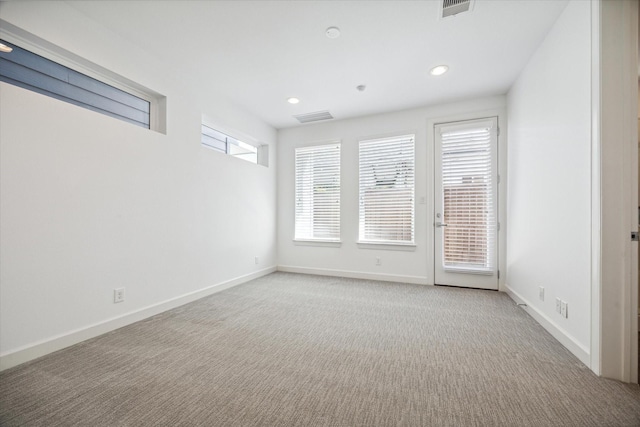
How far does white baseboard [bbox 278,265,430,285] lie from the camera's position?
13.5 feet

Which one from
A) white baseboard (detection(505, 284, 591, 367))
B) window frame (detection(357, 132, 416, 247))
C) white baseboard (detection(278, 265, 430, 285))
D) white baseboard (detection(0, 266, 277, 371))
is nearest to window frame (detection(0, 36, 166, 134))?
white baseboard (detection(0, 266, 277, 371))

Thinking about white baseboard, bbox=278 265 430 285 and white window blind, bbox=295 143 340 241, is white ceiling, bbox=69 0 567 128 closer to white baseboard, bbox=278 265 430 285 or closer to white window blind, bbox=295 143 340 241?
white window blind, bbox=295 143 340 241

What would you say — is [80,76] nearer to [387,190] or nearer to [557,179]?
[387,190]

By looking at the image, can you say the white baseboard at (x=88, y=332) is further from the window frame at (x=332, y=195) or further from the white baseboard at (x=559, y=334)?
the white baseboard at (x=559, y=334)

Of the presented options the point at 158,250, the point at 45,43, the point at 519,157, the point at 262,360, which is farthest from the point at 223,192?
the point at 519,157

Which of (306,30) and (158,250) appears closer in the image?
(306,30)

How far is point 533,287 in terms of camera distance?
2762mm

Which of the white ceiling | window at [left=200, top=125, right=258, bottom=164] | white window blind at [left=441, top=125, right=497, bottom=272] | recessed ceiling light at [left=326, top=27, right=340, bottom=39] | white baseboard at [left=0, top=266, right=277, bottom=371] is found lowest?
white baseboard at [left=0, top=266, right=277, bottom=371]

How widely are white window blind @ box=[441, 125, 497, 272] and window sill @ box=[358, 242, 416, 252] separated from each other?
501 millimetres

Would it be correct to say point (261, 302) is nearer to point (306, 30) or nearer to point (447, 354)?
point (447, 354)

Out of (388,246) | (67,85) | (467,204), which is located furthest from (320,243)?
(67,85)

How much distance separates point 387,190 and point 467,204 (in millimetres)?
1181

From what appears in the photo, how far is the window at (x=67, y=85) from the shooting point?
1941 millimetres

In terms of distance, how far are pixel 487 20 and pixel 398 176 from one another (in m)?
2.28
